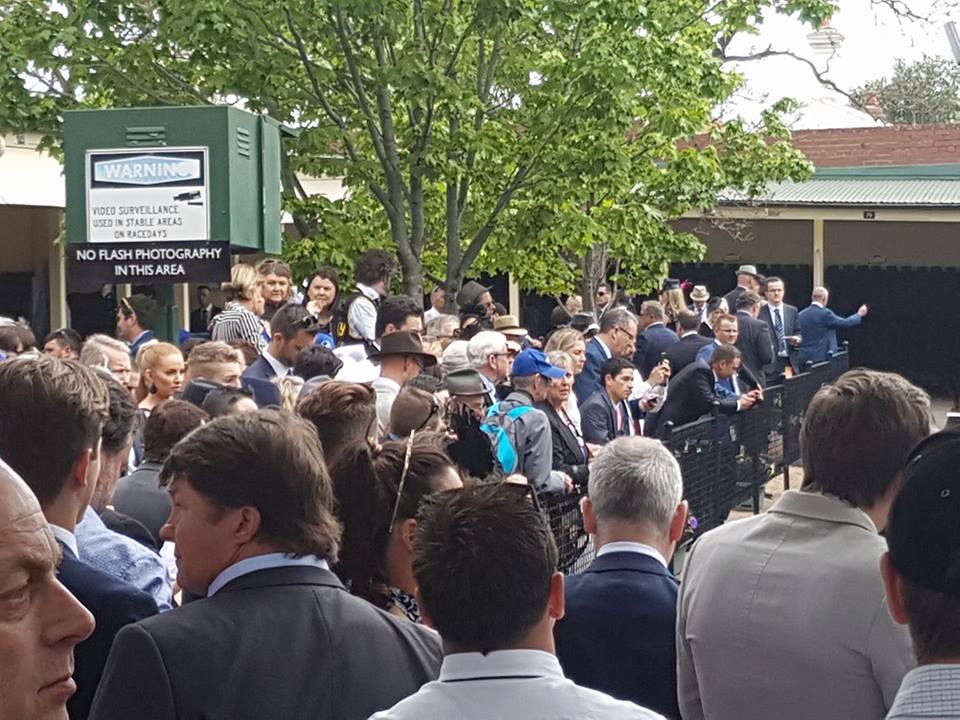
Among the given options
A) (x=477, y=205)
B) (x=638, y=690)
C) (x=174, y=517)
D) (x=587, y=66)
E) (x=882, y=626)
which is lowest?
(x=638, y=690)

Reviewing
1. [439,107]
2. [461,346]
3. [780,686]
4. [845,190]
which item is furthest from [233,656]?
[845,190]

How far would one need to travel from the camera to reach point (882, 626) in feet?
12.9

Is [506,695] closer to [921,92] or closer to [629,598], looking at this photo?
[629,598]

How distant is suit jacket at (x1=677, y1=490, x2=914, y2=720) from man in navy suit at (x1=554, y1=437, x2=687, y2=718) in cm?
40

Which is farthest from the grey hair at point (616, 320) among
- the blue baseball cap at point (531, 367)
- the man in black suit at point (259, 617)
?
the man in black suit at point (259, 617)

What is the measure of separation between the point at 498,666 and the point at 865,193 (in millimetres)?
28645

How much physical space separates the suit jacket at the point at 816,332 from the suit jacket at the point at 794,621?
17131mm

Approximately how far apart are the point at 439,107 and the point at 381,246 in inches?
75.3

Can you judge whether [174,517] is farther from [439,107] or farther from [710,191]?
[710,191]

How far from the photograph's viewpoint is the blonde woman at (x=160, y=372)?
760 cm

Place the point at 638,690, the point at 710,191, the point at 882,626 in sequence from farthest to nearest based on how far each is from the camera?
the point at 710,191 → the point at 638,690 → the point at 882,626

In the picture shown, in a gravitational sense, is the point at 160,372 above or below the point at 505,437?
above

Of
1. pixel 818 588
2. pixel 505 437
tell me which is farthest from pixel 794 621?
pixel 505 437

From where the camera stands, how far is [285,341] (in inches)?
355
